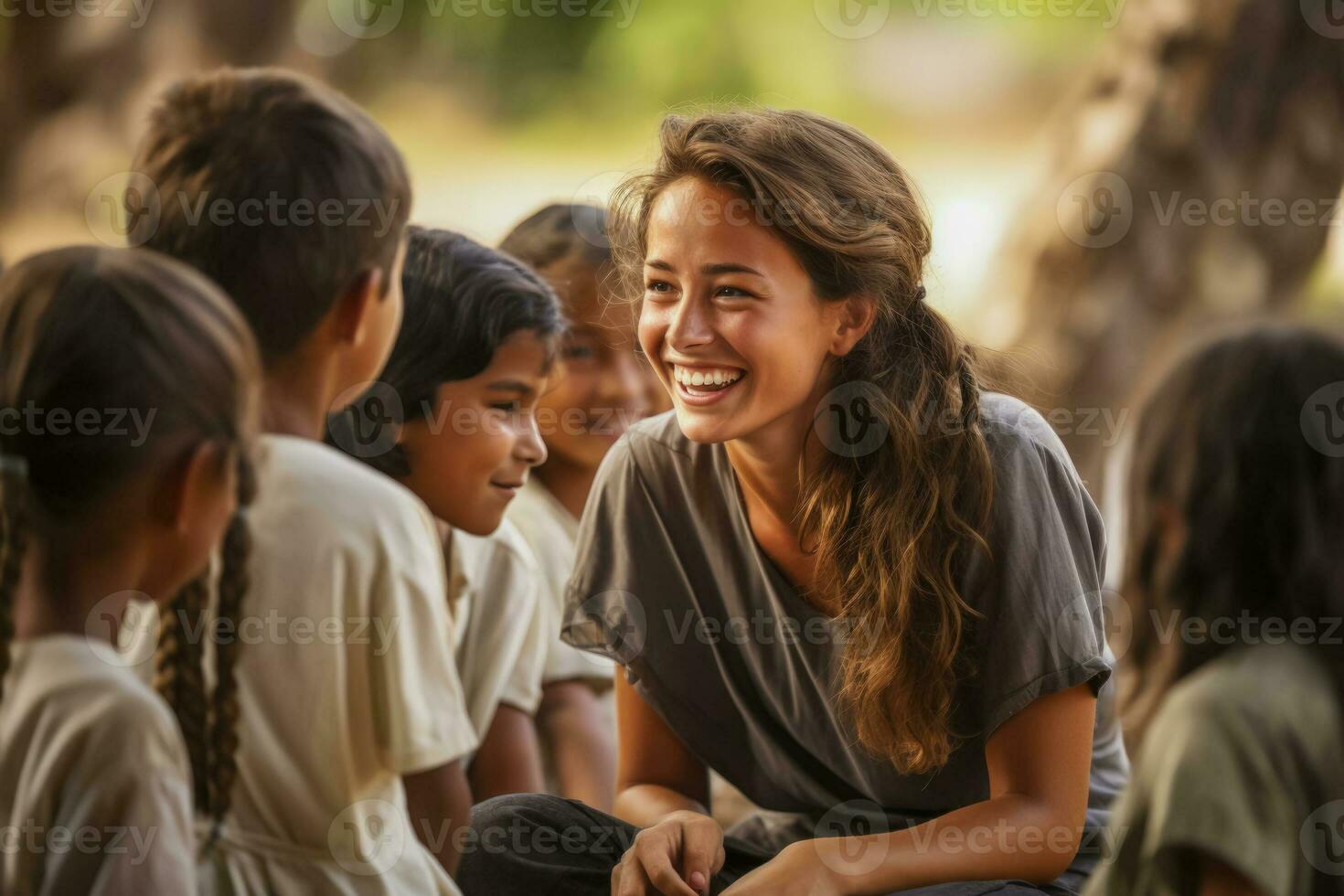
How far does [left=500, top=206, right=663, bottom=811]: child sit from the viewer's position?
2316 mm

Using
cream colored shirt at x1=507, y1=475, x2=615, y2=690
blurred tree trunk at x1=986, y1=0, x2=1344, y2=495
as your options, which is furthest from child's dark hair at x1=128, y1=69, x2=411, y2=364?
blurred tree trunk at x1=986, y1=0, x2=1344, y2=495

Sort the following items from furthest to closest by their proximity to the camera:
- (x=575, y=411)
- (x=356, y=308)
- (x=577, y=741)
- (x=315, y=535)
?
(x=575, y=411) → (x=577, y=741) → (x=356, y=308) → (x=315, y=535)

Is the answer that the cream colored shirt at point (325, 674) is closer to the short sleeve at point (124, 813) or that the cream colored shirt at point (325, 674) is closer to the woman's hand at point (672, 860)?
the short sleeve at point (124, 813)

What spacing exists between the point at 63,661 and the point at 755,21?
6813mm

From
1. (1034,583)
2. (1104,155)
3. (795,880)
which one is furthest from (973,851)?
(1104,155)

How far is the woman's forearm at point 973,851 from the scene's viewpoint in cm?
158

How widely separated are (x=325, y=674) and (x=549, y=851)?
2.02 ft

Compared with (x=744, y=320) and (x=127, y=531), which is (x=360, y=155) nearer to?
(x=127, y=531)

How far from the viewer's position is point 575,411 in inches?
97.0

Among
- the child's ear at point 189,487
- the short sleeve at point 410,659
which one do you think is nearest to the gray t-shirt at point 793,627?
the short sleeve at point 410,659

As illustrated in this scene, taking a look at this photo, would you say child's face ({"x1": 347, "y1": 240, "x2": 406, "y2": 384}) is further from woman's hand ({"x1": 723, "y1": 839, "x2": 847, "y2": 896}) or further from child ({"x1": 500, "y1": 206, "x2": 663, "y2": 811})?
child ({"x1": 500, "y1": 206, "x2": 663, "y2": 811})

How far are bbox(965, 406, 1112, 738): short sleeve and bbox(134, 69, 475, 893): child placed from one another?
2.07 ft

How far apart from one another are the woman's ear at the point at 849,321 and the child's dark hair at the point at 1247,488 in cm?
61

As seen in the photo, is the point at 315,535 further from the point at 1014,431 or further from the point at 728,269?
the point at 1014,431
